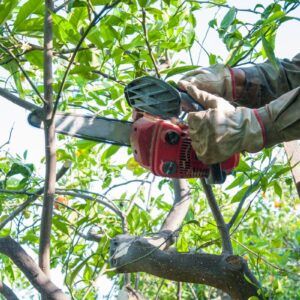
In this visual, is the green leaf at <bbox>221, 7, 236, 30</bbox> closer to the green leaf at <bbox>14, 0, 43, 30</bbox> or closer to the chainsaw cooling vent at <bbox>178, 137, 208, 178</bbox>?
the chainsaw cooling vent at <bbox>178, 137, 208, 178</bbox>

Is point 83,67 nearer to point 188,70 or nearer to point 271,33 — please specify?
point 188,70

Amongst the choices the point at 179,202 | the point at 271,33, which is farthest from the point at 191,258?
the point at 271,33

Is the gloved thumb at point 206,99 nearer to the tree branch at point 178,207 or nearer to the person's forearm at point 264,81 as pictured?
the person's forearm at point 264,81

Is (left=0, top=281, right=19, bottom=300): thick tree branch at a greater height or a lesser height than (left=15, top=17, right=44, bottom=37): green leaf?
lesser

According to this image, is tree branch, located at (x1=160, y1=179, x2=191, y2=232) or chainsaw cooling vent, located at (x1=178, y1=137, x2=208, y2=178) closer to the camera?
chainsaw cooling vent, located at (x1=178, y1=137, x2=208, y2=178)

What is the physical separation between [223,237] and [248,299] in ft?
0.75

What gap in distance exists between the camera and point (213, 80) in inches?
65.4

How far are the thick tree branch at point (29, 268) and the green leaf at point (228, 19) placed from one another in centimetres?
74

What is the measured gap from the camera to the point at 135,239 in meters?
1.68

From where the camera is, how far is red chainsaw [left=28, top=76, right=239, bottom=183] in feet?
5.24

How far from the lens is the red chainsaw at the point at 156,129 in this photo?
160 centimetres

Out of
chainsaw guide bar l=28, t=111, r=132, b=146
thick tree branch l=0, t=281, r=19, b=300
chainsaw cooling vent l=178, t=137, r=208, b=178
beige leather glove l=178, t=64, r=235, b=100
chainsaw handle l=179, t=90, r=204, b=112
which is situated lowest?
thick tree branch l=0, t=281, r=19, b=300

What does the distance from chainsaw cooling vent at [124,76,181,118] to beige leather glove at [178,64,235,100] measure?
0.21 ft

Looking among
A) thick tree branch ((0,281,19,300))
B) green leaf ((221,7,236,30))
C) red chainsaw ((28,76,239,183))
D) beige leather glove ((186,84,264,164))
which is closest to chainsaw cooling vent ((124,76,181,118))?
red chainsaw ((28,76,239,183))
